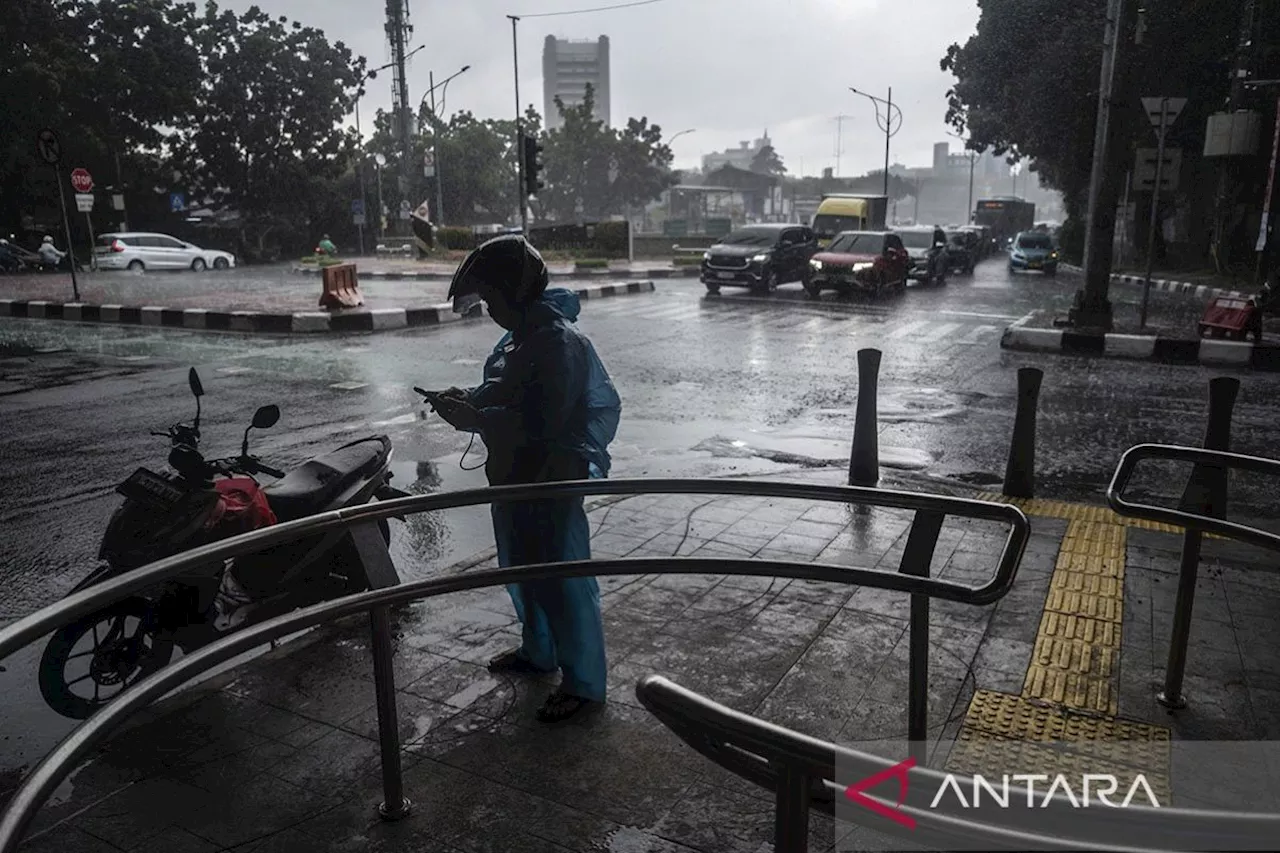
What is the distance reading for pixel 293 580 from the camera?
157 inches

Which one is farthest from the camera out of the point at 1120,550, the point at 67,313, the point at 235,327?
the point at 67,313

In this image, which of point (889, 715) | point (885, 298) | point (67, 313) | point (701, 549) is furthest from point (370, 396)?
point (885, 298)

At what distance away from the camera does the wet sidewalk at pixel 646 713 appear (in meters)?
2.64

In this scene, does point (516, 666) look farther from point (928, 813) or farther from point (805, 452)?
point (805, 452)

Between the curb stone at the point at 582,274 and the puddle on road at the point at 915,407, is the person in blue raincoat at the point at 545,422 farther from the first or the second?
the curb stone at the point at 582,274

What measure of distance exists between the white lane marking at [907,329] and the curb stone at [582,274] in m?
12.2

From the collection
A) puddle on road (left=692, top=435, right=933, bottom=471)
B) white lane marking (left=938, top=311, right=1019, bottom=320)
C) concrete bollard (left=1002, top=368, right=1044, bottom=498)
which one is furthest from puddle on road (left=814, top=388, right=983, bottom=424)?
white lane marking (left=938, top=311, right=1019, bottom=320)

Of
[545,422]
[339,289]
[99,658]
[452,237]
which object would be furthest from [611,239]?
[545,422]

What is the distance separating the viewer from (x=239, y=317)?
1571 centimetres

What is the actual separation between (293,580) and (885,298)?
18970 millimetres

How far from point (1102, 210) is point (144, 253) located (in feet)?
91.8

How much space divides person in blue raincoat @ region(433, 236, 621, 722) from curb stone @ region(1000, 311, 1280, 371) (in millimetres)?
11314

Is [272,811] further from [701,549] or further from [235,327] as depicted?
[235,327]

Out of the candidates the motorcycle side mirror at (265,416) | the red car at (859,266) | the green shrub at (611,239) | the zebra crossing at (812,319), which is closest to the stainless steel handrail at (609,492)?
the motorcycle side mirror at (265,416)
